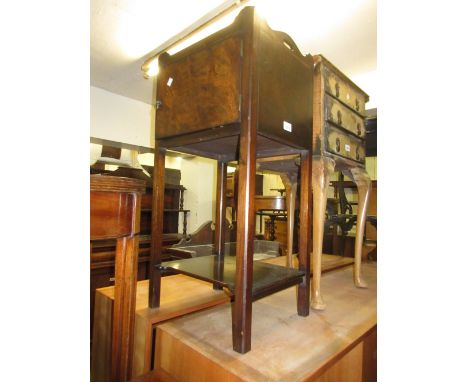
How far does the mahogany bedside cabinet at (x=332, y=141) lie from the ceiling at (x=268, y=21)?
772 millimetres

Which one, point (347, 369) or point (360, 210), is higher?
point (360, 210)

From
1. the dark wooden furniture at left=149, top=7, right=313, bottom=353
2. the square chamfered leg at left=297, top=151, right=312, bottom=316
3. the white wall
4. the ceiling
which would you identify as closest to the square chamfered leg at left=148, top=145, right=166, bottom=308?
the dark wooden furniture at left=149, top=7, right=313, bottom=353

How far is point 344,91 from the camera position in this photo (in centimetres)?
150

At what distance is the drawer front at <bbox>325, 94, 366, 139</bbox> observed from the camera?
53.0 inches

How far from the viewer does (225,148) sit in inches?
50.1

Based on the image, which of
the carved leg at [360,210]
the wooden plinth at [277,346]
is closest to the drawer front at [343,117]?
the carved leg at [360,210]

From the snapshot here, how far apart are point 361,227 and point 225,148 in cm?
92

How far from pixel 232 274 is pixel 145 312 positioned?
0.38 metres

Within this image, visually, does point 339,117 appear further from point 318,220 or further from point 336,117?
point 318,220

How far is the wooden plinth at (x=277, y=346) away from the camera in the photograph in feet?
2.49

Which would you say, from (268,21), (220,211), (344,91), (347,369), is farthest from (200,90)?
(268,21)
